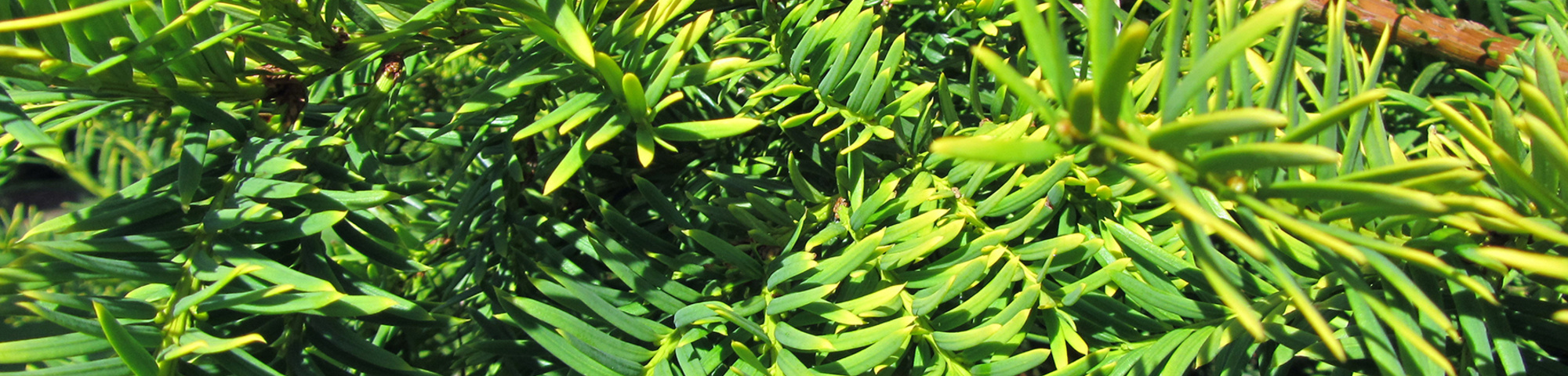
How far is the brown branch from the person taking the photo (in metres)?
0.48

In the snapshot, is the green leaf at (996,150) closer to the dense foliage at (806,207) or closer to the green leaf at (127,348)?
the dense foliage at (806,207)

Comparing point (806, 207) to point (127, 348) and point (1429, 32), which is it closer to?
point (127, 348)

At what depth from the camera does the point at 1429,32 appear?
492 mm

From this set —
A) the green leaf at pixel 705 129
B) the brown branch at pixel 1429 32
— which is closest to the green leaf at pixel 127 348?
the green leaf at pixel 705 129

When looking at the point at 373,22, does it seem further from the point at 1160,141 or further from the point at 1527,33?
the point at 1527,33

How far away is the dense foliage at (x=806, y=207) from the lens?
21 cm

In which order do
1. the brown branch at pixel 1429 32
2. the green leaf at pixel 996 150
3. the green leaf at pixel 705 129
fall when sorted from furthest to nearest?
1. the brown branch at pixel 1429 32
2. the green leaf at pixel 705 129
3. the green leaf at pixel 996 150

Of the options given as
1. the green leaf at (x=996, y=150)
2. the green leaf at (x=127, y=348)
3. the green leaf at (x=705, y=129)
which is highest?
the green leaf at (x=996, y=150)

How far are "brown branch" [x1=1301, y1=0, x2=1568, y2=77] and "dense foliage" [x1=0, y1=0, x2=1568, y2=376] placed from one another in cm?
4

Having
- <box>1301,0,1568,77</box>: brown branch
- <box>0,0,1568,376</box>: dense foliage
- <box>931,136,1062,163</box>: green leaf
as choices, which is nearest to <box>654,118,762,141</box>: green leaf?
<box>0,0,1568,376</box>: dense foliage

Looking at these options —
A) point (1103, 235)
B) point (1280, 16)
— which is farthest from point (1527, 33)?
point (1280, 16)

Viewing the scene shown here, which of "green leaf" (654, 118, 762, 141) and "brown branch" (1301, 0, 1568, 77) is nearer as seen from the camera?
"green leaf" (654, 118, 762, 141)

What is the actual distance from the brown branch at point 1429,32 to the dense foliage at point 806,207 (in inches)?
1.4

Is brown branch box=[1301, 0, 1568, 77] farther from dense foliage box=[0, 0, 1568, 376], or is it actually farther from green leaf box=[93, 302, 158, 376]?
green leaf box=[93, 302, 158, 376]
